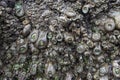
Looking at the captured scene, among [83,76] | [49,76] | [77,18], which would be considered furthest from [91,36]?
[49,76]

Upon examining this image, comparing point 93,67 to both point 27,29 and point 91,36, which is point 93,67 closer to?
Result: point 91,36

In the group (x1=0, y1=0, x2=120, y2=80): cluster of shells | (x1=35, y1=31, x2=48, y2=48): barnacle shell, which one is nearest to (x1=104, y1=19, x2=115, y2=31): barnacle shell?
(x1=0, y1=0, x2=120, y2=80): cluster of shells

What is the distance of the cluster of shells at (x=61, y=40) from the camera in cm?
221

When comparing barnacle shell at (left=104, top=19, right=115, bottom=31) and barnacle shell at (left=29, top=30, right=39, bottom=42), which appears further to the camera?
barnacle shell at (left=29, top=30, right=39, bottom=42)

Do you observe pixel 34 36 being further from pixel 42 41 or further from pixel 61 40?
pixel 61 40

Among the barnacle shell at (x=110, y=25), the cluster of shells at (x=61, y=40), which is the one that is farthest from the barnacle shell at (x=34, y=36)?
the barnacle shell at (x=110, y=25)

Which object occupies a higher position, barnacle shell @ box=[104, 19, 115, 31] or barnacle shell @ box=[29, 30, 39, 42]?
barnacle shell @ box=[104, 19, 115, 31]

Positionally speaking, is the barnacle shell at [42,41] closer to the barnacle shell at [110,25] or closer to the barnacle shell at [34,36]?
the barnacle shell at [34,36]

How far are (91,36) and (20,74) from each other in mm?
743

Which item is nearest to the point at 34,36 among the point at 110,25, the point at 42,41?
the point at 42,41

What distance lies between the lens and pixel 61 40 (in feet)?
7.30

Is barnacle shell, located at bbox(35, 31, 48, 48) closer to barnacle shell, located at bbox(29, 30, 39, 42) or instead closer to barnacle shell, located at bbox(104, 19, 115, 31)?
barnacle shell, located at bbox(29, 30, 39, 42)

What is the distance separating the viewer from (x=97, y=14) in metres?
2.29

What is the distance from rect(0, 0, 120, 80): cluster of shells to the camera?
2.21 metres
